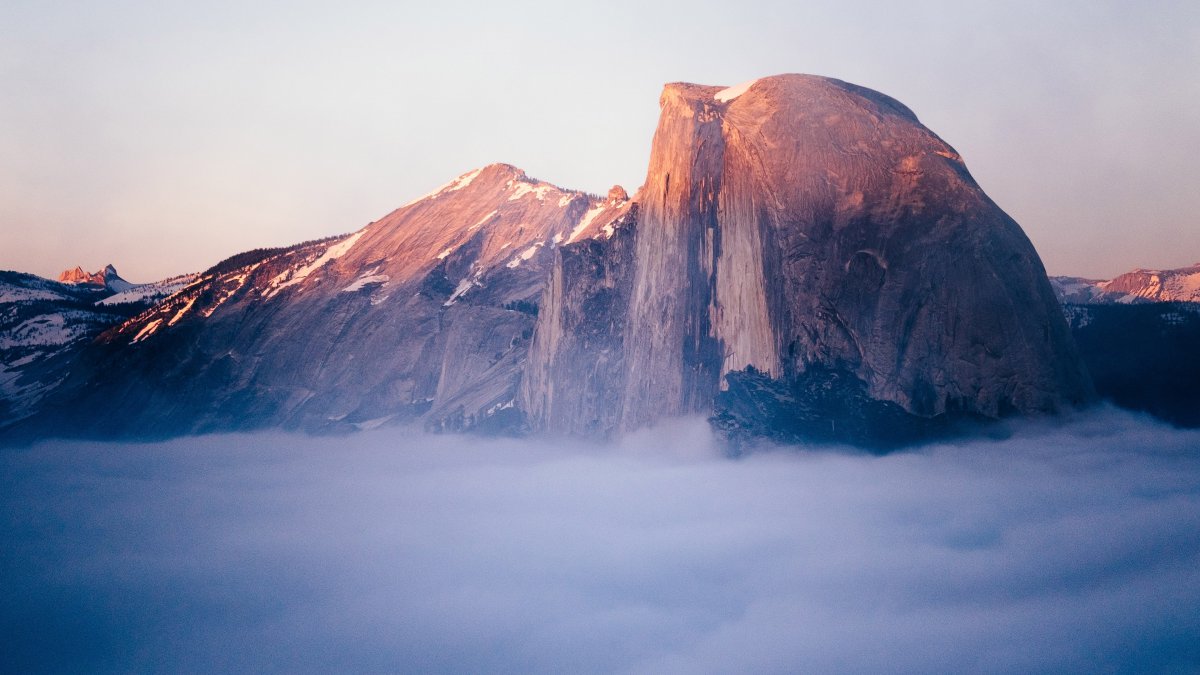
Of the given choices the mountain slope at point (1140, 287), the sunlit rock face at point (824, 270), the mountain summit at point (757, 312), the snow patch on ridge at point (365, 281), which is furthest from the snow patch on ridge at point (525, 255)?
the mountain slope at point (1140, 287)

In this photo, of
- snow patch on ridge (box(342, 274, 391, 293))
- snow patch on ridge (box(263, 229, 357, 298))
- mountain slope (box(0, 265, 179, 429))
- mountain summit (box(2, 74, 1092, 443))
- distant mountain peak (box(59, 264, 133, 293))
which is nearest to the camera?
mountain summit (box(2, 74, 1092, 443))

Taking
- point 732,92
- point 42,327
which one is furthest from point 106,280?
point 732,92

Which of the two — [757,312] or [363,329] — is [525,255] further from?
[757,312]

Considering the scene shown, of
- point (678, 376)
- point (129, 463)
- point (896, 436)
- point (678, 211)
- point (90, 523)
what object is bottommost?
point (90, 523)

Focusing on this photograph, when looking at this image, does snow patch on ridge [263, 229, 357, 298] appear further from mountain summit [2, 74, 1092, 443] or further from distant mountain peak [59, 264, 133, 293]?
distant mountain peak [59, 264, 133, 293]

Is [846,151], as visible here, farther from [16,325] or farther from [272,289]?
[16,325]

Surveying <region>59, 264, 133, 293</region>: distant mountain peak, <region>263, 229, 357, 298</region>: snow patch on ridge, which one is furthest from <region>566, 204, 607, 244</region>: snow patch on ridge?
<region>59, 264, 133, 293</region>: distant mountain peak

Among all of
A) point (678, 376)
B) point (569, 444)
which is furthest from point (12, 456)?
point (678, 376)
